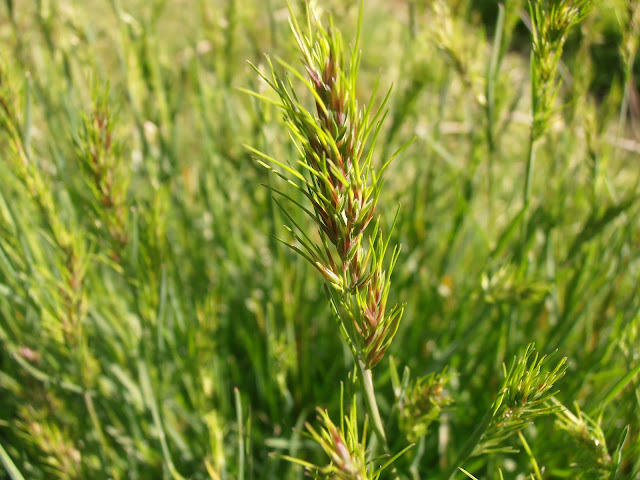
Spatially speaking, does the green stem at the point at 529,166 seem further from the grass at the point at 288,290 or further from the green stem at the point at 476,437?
Answer: the green stem at the point at 476,437

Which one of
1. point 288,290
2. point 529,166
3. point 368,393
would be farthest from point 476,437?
point 288,290

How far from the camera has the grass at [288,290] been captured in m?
0.53

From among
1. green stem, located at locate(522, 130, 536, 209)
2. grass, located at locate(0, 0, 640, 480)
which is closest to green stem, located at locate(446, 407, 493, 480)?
grass, located at locate(0, 0, 640, 480)

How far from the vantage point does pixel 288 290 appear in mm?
991

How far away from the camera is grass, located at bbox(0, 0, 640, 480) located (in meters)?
0.53

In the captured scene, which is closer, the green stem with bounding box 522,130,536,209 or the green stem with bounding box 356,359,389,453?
the green stem with bounding box 356,359,389,453

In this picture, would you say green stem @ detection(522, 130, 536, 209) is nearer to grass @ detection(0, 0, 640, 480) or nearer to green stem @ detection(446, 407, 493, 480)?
grass @ detection(0, 0, 640, 480)

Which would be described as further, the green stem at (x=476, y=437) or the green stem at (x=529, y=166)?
the green stem at (x=529, y=166)

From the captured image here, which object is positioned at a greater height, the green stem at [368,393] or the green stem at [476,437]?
the green stem at [368,393]

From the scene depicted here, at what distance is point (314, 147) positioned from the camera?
364 mm

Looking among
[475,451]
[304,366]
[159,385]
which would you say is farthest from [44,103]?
[475,451]

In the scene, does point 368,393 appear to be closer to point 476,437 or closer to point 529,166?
point 476,437

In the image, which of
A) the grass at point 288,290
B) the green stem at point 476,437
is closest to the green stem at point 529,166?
the grass at point 288,290

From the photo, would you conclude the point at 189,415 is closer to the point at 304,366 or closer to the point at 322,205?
the point at 304,366
